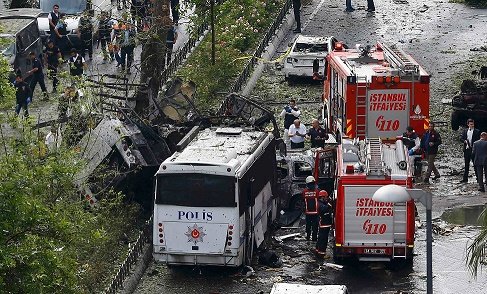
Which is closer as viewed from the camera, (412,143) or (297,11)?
(412,143)

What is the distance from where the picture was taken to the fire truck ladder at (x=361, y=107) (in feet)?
109

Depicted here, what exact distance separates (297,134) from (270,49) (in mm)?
11065

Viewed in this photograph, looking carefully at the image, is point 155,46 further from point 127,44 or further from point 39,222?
point 39,222

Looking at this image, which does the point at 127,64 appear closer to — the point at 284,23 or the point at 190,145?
the point at 284,23

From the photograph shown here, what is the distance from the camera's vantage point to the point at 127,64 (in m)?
42.8

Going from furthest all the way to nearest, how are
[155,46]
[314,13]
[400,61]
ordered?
[314,13] < [155,46] < [400,61]

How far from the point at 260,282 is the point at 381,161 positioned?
11.0 ft

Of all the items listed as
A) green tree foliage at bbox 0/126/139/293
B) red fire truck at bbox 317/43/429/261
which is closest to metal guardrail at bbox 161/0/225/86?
red fire truck at bbox 317/43/429/261

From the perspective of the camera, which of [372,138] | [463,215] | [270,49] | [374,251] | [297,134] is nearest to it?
[374,251]

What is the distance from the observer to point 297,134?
35188mm

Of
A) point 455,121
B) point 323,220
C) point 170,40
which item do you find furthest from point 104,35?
point 323,220

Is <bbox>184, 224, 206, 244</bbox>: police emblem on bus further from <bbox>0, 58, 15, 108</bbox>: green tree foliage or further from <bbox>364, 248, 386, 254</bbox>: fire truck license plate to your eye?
<bbox>0, 58, 15, 108</bbox>: green tree foliage

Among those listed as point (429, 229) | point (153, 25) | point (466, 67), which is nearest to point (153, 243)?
point (429, 229)

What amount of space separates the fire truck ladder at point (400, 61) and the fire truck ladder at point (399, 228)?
6595 millimetres
